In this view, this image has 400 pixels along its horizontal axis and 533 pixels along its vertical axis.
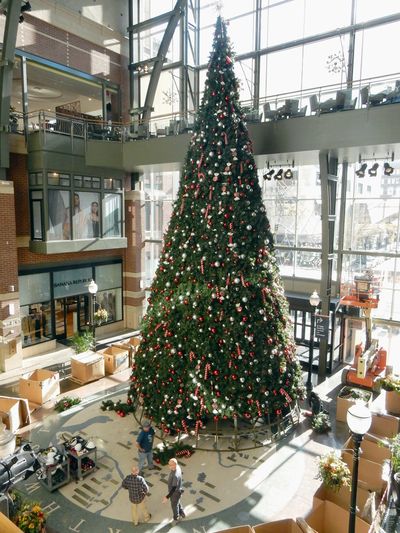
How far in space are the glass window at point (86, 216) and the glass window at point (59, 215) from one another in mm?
324

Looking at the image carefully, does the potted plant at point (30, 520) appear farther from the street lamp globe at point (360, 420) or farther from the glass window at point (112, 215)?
the glass window at point (112, 215)

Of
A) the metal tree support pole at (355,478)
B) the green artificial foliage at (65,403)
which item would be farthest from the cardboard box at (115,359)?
the metal tree support pole at (355,478)

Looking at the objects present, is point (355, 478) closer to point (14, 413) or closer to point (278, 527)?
point (278, 527)

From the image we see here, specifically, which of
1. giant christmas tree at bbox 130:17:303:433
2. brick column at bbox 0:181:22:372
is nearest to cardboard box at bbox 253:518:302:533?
giant christmas tree at bbox 130:17:303:433

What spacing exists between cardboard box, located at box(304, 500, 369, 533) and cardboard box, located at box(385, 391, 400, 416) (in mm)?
5632

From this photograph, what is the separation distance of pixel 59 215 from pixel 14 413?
8.14 m

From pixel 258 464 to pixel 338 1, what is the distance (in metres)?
16.0

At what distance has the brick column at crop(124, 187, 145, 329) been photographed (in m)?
19.9

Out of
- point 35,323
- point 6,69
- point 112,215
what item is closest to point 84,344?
point 35,323

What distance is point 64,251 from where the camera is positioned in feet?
Answer: 53.4

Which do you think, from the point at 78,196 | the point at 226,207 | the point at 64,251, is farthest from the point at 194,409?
the point at 78,196

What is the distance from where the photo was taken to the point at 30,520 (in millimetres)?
6465

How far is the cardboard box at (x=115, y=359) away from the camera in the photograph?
14.3 metres

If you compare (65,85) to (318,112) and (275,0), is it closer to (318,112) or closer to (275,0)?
(275,0)
